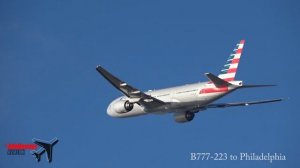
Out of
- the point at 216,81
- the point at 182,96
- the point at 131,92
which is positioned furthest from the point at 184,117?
the point at 216,81

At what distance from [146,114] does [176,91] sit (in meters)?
5.59

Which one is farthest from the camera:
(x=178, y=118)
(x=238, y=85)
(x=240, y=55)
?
(x=178, y=118)

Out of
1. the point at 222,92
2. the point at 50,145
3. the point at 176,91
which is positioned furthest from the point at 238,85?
the point at 50,145

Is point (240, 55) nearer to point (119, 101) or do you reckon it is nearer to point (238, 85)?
point (238, 85)

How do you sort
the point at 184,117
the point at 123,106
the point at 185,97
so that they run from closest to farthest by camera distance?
1. the point at 185,97
2. the point at 123,106
3. the point at 184,117

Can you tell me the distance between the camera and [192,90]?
7488cm

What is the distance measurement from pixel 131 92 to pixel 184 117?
947 centimetres

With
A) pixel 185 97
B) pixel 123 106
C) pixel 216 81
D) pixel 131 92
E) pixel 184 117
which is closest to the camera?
pixel 216 81

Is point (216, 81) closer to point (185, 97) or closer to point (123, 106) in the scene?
point (185, 97)

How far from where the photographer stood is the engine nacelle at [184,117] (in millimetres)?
80312

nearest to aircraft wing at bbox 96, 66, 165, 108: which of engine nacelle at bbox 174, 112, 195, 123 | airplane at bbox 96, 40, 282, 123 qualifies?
airplane at bbox 96, 40, 282, 123

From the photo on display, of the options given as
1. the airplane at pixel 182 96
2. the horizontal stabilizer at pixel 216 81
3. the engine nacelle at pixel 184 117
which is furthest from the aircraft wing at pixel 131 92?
the horizontal stabilizer at pixel 216 81

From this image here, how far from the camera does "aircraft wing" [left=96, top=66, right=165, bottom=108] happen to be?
71062 millimetres

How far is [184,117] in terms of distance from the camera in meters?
80.4
